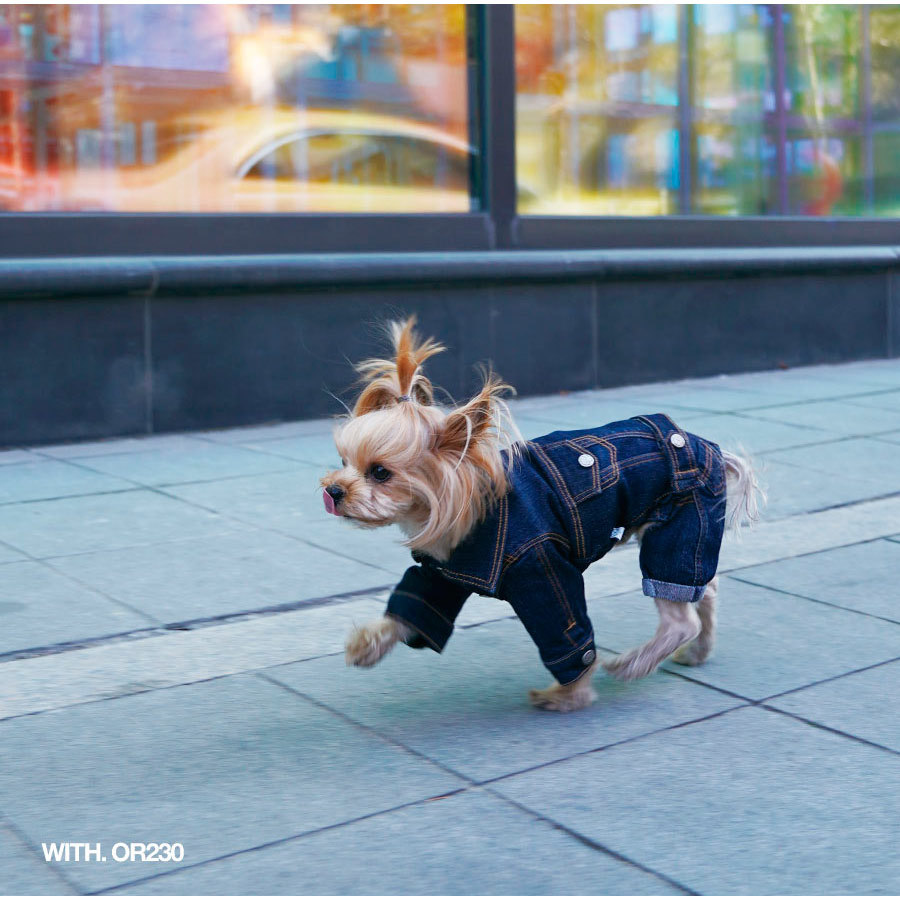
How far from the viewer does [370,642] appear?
11.8 ft

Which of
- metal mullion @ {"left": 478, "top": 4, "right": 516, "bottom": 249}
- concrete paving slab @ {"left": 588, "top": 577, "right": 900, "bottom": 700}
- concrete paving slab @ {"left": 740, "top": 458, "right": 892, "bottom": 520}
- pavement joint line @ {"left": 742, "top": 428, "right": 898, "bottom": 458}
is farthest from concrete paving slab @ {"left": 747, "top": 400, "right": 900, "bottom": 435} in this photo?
concrete paving slab @ {"left": 588, "top": 577, "right": 900, "bottom": 700}

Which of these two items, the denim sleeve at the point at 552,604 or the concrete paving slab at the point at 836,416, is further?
the concrete paving slab at the point at 836,416

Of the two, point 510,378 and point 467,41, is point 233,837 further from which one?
point 467,41

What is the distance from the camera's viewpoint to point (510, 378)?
31.5 ft

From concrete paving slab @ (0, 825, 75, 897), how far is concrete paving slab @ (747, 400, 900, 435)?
653 centimetres

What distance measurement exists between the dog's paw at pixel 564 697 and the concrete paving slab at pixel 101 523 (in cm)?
238

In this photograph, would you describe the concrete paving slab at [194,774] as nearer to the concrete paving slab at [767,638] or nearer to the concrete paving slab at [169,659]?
the concrete paving slab at [169,659]

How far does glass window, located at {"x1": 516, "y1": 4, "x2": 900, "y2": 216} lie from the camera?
35.0 ft

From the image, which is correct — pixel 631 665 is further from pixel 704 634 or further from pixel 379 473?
pixel 379 473

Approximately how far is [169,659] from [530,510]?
1.38 meters

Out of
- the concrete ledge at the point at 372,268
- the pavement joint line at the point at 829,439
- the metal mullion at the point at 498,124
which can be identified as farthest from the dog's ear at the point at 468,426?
the metal mullion at the point at 498,124

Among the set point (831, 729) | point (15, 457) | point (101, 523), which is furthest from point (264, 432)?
point (831, 729)

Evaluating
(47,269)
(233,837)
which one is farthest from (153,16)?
(233,837)

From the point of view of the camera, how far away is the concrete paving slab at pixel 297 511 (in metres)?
5.44
